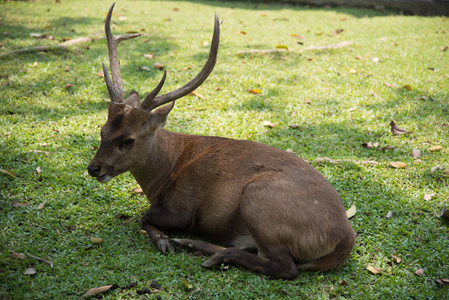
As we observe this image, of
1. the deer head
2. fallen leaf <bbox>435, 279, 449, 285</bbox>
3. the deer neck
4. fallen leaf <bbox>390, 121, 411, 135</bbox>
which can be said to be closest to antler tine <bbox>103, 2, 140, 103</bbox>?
the deer head

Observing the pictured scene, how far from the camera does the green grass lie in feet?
10.5

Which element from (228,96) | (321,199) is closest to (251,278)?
(321,199)

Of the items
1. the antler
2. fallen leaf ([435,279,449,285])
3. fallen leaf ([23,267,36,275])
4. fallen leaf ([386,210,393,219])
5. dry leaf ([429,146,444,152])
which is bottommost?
fallen leaf ([23,267,36,275])

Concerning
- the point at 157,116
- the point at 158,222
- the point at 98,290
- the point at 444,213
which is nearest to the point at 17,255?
the point at 98,290

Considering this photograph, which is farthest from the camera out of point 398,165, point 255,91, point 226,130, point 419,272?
point 255,91

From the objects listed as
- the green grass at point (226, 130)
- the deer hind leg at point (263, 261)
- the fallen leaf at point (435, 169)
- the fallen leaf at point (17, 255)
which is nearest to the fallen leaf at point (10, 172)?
the green grass at point (226, 130)

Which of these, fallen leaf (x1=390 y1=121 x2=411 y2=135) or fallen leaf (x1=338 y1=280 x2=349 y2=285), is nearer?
fallen leaf (x1=338 y1=280 x2=349 y2=285)

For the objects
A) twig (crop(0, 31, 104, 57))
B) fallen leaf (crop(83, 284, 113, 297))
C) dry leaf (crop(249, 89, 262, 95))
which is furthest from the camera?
twig (crop(0, 31, 104, 57))

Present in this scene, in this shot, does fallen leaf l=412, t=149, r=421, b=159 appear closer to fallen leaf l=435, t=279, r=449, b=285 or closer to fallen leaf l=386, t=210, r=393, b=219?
fallen leaf l=386, t=210, r=393, b=219

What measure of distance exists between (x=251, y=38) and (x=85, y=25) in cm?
368

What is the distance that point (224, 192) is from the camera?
3582 mm

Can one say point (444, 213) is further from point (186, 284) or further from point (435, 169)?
point (186, 284)

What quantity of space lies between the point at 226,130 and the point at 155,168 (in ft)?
5.94

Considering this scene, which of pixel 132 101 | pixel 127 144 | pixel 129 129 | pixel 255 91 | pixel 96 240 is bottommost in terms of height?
pixel 96 240
